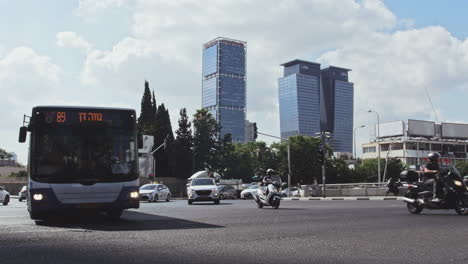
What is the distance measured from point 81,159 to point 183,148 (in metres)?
70.0

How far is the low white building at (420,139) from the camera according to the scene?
374 feet

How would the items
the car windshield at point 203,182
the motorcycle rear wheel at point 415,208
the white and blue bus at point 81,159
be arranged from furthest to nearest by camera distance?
the car windshield at point 203,182
the motorcycle rear wheel at point 415,208
the white and blue bus at point 81,159

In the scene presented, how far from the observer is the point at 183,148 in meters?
82.2

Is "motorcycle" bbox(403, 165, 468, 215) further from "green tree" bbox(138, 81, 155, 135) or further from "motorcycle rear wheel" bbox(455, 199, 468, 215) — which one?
"green tree" bbox(138, 81, 155, 135)

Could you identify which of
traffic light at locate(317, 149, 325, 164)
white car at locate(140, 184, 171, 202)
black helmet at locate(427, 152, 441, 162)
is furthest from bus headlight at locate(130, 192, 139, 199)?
traffic light at locate(317, 149, 325, 164)

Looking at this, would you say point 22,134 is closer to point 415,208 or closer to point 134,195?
point 134,195

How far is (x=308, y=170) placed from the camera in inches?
3504

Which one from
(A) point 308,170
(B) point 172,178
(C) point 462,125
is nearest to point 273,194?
(B) point 172,178

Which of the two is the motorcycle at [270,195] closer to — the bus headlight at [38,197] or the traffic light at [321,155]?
the bus headlight at [38,197]

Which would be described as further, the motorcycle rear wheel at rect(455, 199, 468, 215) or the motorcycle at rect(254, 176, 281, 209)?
the motorcycle at rect(254, 176, 281, 209)

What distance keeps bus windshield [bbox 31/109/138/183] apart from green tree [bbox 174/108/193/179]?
68.2 m

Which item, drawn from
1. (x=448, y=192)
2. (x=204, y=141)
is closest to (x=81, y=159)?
(x=448, y=192)

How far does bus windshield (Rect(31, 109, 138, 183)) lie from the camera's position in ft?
39.7

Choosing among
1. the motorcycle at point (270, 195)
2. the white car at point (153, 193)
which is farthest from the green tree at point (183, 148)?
the motorcycle at point (270, 195)
